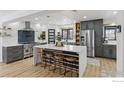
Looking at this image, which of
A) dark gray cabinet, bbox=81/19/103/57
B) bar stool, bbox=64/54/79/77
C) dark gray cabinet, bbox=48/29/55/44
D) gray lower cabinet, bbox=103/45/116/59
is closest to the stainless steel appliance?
dark gray cabinet, bbox=81/19/103/57

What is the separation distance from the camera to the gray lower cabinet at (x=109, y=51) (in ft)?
17.2

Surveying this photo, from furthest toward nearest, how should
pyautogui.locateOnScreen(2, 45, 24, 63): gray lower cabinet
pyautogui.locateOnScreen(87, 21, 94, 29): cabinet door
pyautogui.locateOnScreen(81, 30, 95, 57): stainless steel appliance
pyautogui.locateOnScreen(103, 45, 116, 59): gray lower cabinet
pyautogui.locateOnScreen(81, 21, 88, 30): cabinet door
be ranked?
pyautogui.locateOnScreen(81, 21, 88, 30): cabinet door → pyautogui.locateOnScreen(87, 21, 94, 29): cabinet door → pyautogui.locateOnScreen(81, 30, 95, 57): stainless steel appliance → pyautogui.locateOnScreen(103, 45, 116, 59): gray lower cabinet → pyautogui.locateOnScreen(2, 45, 24, 63): gray lower cabinet

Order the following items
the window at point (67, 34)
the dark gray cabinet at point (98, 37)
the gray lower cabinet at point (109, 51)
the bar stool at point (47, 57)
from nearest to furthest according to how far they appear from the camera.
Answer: the bar stool at point (47, 57) → the gray lower cabinet at point (109, 51) → the dark gray cabinet at point (98, 37) → the window at point (67, 34)

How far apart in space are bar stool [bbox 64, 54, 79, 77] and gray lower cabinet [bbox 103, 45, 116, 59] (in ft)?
8.53

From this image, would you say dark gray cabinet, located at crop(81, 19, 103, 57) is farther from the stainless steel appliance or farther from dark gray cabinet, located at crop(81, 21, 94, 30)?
the stainless steel appliance

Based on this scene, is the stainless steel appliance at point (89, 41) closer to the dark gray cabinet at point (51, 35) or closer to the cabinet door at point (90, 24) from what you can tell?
the cabinet door at point (90, 24)

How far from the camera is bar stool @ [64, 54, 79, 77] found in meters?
3.34

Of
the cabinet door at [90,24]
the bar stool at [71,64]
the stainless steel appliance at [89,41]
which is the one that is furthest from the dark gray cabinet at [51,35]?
the bar stool at [71,64]

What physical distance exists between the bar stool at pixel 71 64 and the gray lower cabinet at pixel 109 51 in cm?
260

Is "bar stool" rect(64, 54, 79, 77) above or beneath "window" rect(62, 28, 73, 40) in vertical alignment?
beneath

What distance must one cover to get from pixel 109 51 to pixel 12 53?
4153 millimetres
